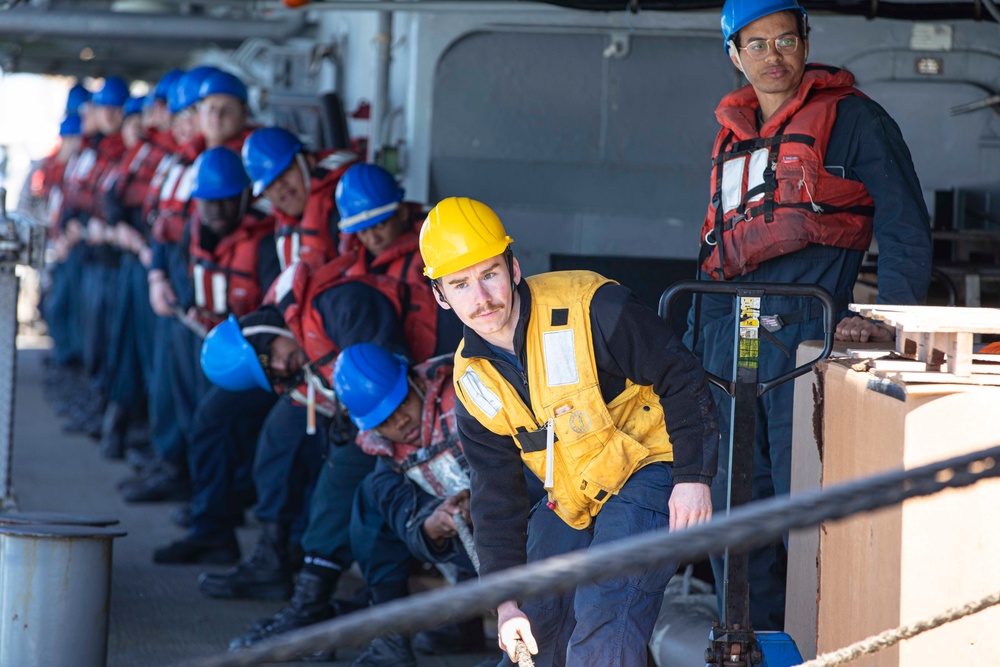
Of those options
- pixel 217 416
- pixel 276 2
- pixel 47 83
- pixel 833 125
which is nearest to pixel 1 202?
pixel 217 416

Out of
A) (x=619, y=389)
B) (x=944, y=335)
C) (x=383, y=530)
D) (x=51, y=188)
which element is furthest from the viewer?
(x=51, y=188)

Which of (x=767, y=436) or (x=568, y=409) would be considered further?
(x=767, y=436)

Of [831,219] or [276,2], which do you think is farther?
[276,2]

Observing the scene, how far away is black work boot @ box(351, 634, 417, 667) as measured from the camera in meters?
4.18

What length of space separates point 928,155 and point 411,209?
7.09 ft

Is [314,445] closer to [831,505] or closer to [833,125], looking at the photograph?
[833,125]

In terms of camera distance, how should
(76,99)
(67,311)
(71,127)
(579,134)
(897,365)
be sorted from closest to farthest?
(897,365)
(579,134)
(67,311)
(71,127)
(76,99)

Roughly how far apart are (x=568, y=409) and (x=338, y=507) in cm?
207

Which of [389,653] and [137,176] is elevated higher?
[137,176]

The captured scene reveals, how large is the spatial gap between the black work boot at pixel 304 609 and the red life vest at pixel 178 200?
305cm

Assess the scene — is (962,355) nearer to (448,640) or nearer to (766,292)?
(766,292)

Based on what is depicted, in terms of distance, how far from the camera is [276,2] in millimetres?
7539

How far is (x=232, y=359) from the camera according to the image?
507cm

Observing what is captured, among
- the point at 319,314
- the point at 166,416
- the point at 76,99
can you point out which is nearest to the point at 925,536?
the point at 319,314
